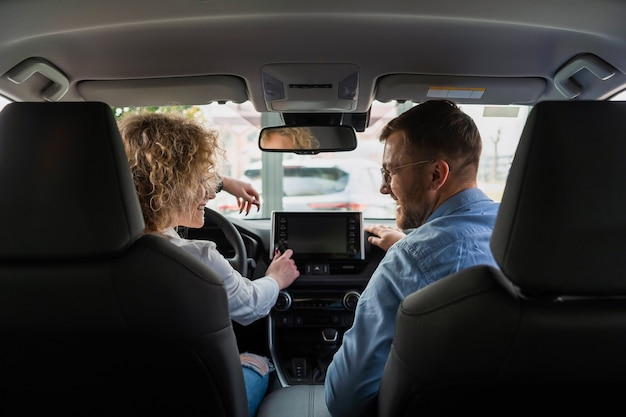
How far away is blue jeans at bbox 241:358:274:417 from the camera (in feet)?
6.97

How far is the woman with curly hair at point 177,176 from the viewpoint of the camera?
6.01 ft

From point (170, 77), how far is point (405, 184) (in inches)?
52.9

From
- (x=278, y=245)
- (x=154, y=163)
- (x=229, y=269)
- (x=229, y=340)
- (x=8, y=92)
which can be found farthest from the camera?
(x=278, y=245)

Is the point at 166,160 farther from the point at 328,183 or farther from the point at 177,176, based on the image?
the point at 328,183

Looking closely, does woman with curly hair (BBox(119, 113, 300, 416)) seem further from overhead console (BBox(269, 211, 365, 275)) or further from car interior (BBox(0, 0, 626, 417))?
overhead console (BBox(269, 211, 365, 275))

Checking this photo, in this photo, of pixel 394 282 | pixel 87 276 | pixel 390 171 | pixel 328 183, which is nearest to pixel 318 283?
pixel 390 171

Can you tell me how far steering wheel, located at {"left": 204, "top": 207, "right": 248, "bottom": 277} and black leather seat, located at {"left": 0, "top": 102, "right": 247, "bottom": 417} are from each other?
1561 mm

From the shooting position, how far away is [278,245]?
310 cm

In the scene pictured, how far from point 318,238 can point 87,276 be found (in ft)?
6.48

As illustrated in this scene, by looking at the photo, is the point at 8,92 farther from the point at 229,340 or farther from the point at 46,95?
the point at 229,340

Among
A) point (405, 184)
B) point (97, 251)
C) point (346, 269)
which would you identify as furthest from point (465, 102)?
point (97, 251)

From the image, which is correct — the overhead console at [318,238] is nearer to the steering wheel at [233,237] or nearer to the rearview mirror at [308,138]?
the steering wheel at [233,237]

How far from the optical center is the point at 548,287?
108cm

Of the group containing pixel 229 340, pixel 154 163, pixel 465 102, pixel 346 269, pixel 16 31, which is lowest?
pixel 346 269
